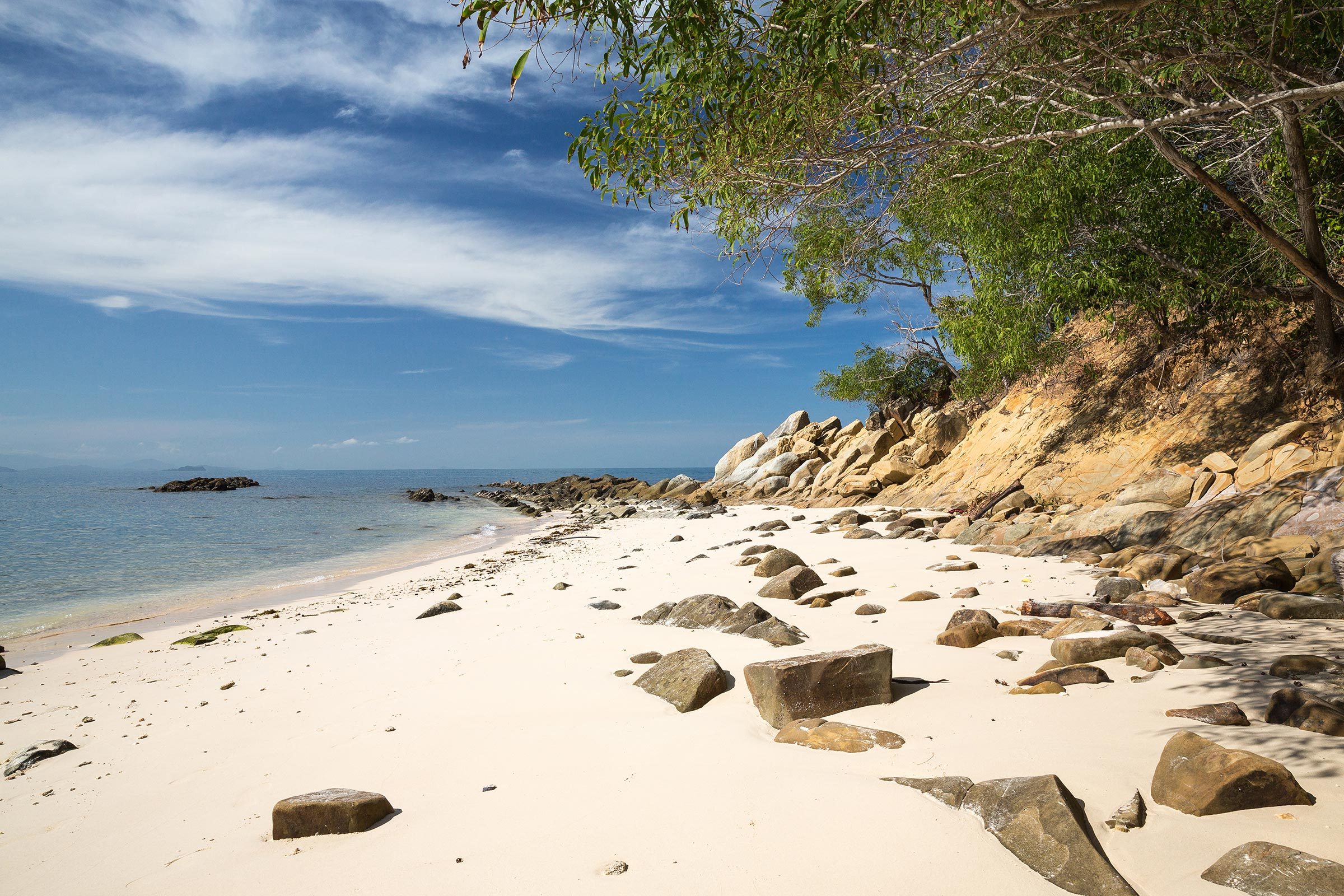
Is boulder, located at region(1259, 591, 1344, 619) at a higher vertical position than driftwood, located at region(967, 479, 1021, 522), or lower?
lower

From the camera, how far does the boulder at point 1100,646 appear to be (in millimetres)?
4719

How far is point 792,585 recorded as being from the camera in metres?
8.48

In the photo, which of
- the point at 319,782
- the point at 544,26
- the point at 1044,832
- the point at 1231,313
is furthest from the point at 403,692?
the point at 1231,313

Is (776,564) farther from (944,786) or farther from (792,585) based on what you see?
(944,786)

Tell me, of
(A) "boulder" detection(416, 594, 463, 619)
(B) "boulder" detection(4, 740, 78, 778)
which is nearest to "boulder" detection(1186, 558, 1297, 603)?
(A) "boulder" detection(416, 594, 463, 619)

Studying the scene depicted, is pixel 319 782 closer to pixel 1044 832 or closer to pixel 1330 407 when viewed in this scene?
pixel 1044 832

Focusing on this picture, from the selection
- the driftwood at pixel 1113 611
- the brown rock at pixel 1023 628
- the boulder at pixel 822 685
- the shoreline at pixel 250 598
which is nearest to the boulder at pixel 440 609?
the shoreline at pixel 250 598

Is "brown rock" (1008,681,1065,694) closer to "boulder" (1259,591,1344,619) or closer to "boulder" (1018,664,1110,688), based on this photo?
"boulder" (1018,664,1110,688)

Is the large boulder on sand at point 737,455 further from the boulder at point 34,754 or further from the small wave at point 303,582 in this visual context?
the boulder at point 34,754

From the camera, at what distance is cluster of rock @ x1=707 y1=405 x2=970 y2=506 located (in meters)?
23.1

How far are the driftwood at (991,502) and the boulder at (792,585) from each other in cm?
664

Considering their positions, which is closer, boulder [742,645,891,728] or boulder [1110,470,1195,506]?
boulder [742,645,891,728]

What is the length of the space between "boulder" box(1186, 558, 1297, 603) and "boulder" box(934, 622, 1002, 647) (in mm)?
2479

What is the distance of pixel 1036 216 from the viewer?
38.3 feet
